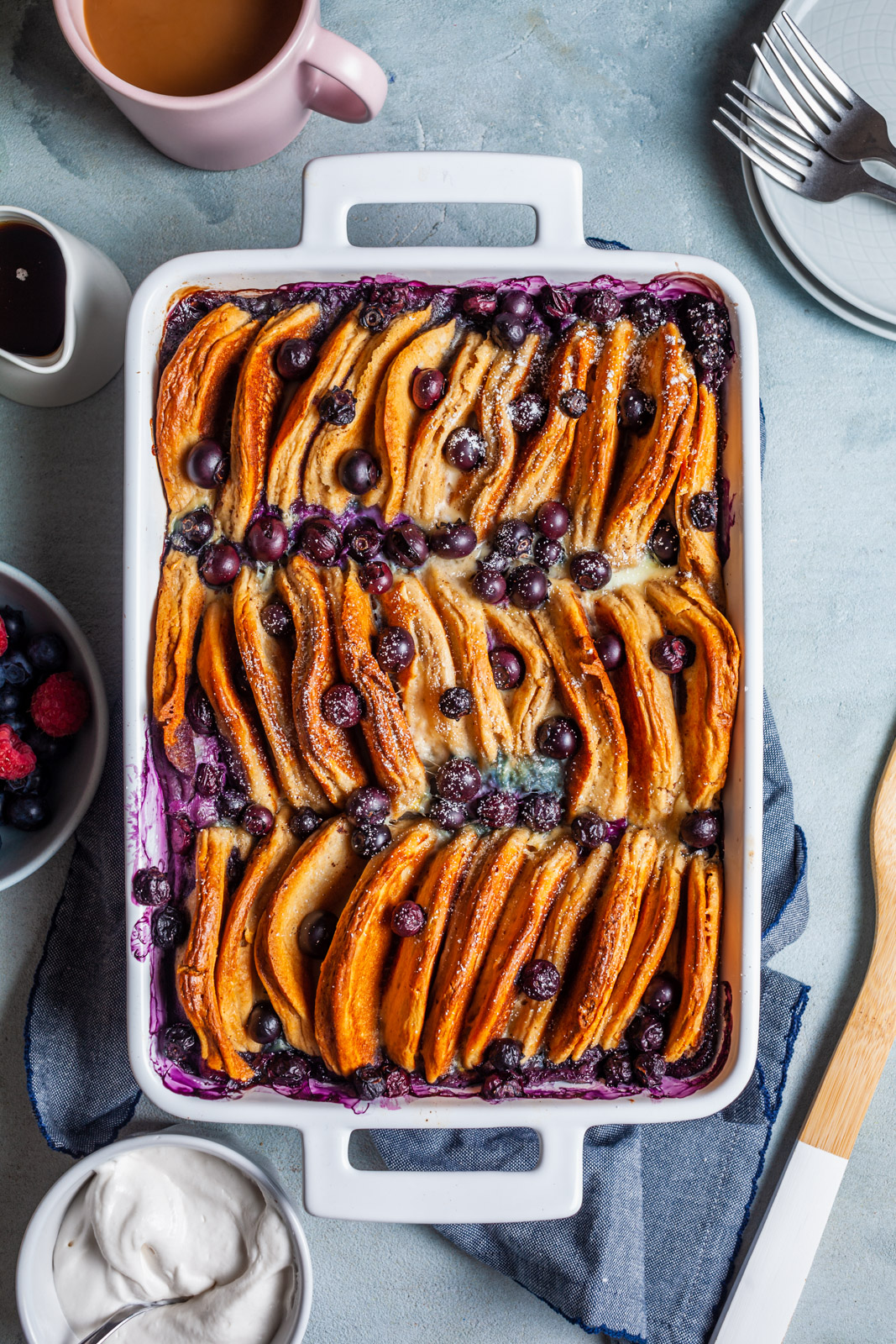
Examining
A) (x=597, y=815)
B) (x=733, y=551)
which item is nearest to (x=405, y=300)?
(x=733, y=551)

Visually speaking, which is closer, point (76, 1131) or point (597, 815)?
point (597, 815)

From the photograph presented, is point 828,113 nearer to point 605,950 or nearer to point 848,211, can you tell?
point 848,211

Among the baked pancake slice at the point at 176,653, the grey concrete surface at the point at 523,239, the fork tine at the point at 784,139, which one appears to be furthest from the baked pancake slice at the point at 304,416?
the fork tine at the point at 784,139

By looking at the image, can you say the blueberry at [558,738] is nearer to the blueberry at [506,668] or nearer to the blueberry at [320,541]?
the blueberry at [506,668]

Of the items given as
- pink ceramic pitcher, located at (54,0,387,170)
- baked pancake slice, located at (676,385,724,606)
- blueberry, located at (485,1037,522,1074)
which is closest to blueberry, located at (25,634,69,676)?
pink ceramic pitcher, located at (54,0,387,170)

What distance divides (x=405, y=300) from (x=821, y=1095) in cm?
202

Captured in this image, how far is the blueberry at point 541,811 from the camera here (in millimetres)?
1900

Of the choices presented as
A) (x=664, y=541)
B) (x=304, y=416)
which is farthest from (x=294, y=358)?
(x=664, y=541)

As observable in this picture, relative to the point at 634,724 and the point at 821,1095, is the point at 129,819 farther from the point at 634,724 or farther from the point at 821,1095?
the point at 821,1095

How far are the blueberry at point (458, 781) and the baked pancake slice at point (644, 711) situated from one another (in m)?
0.31

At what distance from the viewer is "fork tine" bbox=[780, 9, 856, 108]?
2.14 metres

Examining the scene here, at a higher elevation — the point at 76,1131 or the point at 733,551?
the point at 733,551

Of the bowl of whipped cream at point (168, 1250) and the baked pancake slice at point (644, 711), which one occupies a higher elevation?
the baked pancake slice at point (644, 711)

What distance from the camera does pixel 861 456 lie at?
2.33 meters
